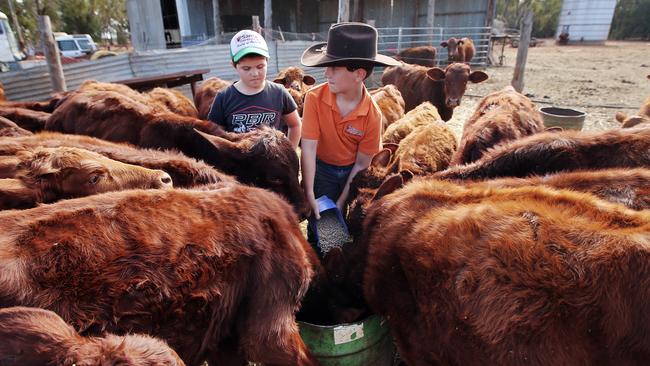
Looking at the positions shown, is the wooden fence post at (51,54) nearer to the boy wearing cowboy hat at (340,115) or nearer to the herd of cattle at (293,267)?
the herd of cattle at (293,267)

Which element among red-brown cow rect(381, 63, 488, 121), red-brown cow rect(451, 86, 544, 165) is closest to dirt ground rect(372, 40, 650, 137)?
red-brown cow rect(381, 63, 488, 121)

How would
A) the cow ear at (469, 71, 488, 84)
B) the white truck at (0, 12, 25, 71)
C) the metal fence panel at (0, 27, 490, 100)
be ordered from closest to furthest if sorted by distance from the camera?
the cow ear at (469, 71, 488, 84) < the metal fence panel at (0, 27, 490, 100) < the white truck at (0, 12, 25, 71)

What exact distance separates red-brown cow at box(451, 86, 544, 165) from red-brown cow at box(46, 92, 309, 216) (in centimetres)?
228

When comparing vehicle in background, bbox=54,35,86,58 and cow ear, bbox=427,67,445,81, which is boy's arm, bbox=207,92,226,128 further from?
vehicle in background, bbox=54,35,86,58

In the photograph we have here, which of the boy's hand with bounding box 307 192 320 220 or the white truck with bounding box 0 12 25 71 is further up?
the white truck with bounding box 0 12 25 71

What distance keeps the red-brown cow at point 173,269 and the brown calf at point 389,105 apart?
5.01 m

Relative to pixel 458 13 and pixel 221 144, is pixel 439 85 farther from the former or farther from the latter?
pixel 458 13

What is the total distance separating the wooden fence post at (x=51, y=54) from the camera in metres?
8.70

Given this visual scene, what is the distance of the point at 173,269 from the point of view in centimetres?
210

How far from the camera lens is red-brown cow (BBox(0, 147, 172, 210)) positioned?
2.97m

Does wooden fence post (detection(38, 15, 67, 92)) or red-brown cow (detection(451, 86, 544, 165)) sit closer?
red-brown cow (detection(451, 86, 544, 165))

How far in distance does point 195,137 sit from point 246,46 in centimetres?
106

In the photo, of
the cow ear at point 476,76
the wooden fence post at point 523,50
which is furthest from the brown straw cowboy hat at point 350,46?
the wooden fence post at point 523,50

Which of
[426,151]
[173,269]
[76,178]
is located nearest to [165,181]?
[76,178]
